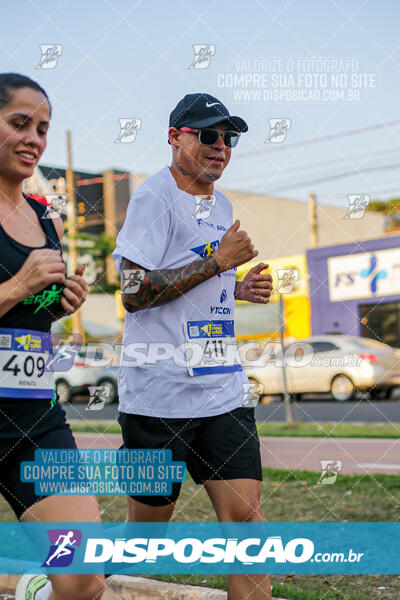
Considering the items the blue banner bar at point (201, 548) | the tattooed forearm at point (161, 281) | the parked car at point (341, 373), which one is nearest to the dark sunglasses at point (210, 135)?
the tattooed forearm at point (161, 281)

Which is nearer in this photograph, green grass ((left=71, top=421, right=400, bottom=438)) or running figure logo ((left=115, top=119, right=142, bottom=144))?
running figure logo ((left=115, top=119, right=142, bottom=144))

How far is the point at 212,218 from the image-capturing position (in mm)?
3209

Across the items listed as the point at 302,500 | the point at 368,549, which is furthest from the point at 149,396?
the point at 302,500

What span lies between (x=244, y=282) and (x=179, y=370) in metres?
0.56

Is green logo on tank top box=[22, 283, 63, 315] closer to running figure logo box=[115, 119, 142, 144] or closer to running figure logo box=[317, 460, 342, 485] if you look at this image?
running figure logo box=[115, 119, 142, 144]

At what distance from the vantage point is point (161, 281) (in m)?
2.92

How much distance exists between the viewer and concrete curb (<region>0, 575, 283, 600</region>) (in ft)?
11.9

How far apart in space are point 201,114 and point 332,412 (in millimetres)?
11816

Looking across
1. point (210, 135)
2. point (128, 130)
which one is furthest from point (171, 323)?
point (128, 130)

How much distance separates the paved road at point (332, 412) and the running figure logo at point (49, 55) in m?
8.74

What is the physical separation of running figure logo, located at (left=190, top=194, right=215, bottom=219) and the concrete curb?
1.76 m

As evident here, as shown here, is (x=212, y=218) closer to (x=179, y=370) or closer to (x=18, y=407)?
(x=179, y=370)

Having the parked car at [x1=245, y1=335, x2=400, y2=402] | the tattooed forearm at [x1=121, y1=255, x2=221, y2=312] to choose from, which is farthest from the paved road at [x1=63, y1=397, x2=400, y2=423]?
the tattooed forearm at [x1=121, y1=255, x2=221, y2=312]

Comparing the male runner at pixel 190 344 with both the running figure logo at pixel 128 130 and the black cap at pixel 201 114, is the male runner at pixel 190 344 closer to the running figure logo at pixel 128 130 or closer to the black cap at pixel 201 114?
the black cap at pixel 201 114
